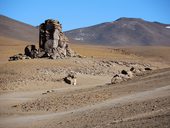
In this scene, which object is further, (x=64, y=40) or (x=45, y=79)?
(x=64, y=40)

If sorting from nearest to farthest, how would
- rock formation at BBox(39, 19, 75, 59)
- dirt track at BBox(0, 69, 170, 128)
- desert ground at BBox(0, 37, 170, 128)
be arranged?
dirt track at BBox(0, 69, 170, 128) < desert ground at BBox(0, 37, 170, 128) < rock formation at BBox(39, 19, 75, 59)

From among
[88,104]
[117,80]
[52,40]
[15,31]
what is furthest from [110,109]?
[15,31]

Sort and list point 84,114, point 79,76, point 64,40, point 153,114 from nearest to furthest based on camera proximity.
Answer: point 153,114
point 84,114
point 79,76
point 64,40

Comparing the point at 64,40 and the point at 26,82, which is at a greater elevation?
the point at 64,40

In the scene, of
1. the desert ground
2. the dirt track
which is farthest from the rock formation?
the dirt track

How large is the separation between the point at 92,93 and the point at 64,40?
69.6ft

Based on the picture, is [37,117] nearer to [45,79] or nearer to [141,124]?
[141,124]

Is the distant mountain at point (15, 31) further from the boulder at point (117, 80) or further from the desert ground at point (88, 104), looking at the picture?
the boulder at point (117, 80)

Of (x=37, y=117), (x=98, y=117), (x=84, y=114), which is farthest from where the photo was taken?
(x=37, y=117)

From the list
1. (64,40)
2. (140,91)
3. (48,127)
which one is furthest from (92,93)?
(64,40)

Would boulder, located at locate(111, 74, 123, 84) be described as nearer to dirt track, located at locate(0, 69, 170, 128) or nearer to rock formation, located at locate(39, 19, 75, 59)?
dirt track, located at locate(0, 69, 170, 128)

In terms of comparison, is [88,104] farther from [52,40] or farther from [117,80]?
[52,40]

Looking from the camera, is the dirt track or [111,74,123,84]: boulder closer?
the dirt track

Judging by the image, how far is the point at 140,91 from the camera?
16859 mm
